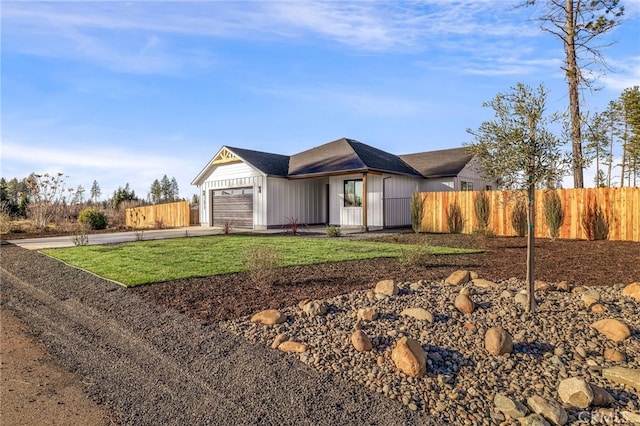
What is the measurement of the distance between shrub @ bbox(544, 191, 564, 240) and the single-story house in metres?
3.87

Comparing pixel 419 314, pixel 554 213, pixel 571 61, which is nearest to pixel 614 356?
pixel 419 314

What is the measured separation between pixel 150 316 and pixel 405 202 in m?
16.0

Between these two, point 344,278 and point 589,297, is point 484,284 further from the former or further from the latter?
point 344,278

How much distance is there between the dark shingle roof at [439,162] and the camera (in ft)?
67.1

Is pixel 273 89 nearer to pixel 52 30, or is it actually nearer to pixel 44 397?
pixel 52 30

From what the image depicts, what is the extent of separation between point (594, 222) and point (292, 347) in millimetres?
13260

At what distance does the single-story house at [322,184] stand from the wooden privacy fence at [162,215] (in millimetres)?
3813

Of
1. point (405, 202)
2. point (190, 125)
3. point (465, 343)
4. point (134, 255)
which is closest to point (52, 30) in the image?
point (134, 255)

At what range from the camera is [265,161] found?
20.7 meters

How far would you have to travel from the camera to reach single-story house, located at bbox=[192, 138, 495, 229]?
17891 millimetres

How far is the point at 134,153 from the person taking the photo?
67.7 ft

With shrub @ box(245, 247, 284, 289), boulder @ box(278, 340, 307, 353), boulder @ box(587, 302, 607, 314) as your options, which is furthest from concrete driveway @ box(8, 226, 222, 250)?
boulder @ box(587, 302, 607, 314)

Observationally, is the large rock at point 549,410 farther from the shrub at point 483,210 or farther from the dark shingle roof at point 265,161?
the dark shingle roof at point 265,161

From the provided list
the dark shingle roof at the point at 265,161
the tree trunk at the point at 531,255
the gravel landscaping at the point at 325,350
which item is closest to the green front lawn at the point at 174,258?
the gravel landscaping at the point at 325,350
